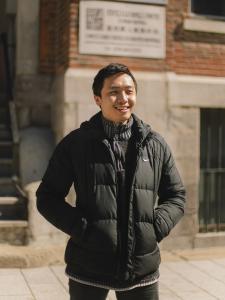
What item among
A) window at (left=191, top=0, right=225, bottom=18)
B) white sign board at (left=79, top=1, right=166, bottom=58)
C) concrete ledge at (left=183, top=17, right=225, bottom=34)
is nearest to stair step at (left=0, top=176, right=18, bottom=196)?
white sign board at (left=79, top=1, right=166, bottom=58)

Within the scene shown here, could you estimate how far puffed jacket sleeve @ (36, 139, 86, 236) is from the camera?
106 inches

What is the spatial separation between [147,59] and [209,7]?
5.23 feet

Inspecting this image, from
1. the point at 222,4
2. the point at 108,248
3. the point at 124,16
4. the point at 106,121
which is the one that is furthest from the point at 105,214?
the point at 222,4

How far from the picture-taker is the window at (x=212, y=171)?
767cm

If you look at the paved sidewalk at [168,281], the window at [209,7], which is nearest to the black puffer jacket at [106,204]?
the paved sidewalk at [168,281]

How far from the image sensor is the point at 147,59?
23.5 feet

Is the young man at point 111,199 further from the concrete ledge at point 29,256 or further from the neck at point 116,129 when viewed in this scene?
the concrete ledge at point 29,256

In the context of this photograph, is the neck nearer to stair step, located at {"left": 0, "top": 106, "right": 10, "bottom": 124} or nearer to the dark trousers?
the dark trousers

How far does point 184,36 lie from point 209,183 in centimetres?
212

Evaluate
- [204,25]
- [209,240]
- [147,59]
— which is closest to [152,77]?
[147,59]

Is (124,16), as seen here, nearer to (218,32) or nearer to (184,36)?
(184,36)

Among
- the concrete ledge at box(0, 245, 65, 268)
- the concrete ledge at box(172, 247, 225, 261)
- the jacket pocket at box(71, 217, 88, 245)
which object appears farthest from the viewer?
the concrete ledge at box(172, 247, 225, 261)

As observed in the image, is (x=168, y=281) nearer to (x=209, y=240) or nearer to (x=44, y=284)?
(x=44, y=284)

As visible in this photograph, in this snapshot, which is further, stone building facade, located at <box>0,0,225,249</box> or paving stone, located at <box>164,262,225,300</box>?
stone building facade, located at <box>0,0,225,249</box>
